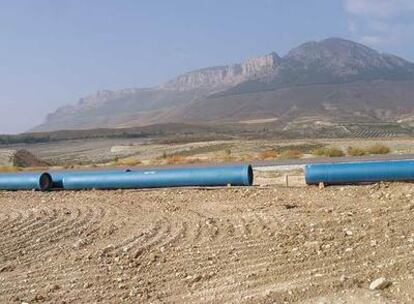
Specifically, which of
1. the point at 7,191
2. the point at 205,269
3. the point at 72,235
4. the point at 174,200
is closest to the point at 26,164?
the point at 7,191

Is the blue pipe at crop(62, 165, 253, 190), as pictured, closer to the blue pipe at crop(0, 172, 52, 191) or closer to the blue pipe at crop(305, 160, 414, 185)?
the blue pipe at crop(0, 172, 52, 191)

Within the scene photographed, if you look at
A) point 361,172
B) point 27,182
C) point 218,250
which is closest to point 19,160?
point 27,182

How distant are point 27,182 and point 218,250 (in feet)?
48.0

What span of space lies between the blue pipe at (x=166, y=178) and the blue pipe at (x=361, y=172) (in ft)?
8.18

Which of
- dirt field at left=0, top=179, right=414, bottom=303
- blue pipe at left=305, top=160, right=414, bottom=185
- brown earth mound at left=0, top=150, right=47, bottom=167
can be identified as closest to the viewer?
dirt field at left=0, top=179, right=414, bottom=303

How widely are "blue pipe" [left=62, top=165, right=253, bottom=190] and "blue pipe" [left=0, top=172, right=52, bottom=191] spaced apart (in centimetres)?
78

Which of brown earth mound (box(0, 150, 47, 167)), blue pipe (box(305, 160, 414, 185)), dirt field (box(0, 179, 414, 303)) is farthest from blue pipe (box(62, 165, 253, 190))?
brown earth mound (box(0, 150, 47, 167))

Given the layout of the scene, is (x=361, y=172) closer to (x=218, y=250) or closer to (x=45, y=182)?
(x=218, y=250)

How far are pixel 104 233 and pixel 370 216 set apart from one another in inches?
240

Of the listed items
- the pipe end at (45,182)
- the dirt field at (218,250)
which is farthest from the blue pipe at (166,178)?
the dirt field at (218,250)

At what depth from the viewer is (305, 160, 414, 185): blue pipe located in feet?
61.1

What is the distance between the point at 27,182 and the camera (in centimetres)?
2391

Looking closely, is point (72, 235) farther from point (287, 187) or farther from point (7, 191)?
point (7, 191)

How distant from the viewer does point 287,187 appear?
20.4 metres
